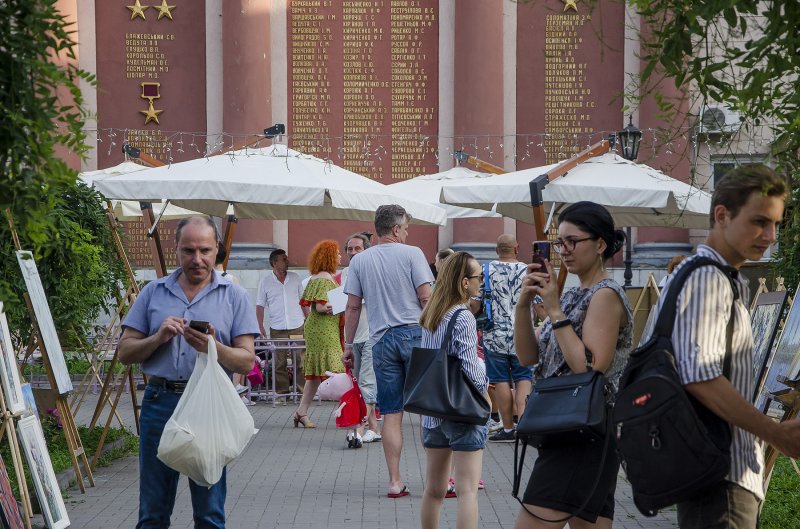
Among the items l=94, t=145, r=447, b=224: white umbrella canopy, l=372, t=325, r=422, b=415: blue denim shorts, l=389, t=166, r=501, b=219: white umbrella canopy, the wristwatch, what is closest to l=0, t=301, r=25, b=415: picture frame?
l=372, t=325, r=422, b=415: blue denim shorts

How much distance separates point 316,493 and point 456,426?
291 cm

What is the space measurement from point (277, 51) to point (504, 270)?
10.3 metres

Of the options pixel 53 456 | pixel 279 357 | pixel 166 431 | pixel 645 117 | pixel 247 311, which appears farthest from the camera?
pixel 645 117

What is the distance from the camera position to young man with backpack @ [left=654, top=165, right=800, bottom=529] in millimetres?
3723

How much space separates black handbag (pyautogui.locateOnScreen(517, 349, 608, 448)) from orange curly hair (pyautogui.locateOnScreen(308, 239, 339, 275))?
9.32 m

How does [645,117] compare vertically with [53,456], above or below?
above

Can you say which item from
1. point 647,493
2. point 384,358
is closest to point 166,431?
point 647,493

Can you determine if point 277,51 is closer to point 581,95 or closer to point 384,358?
point 581,95

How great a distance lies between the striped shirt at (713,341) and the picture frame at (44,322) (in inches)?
201

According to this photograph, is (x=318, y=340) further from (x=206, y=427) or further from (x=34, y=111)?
(x=34, y=111)

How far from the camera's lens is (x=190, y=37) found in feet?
71.9

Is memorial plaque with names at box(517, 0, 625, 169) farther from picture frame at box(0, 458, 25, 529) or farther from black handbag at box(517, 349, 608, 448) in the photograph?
black handbag at box(517, 349, 608, 448)

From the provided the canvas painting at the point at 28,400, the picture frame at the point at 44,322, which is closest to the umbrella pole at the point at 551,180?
the picture frame at the point at 44,322

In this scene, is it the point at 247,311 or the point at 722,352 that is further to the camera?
the point at 247,311
